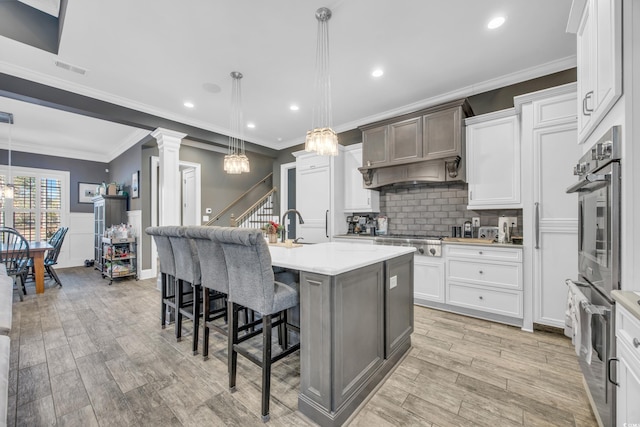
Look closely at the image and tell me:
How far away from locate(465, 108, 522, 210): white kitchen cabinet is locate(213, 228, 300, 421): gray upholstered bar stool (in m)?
2.70

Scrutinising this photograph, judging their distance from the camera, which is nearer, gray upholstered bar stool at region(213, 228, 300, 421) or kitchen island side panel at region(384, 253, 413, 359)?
gray upholstered bar stool at region(213, 228, 300, 421)

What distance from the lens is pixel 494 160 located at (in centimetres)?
312

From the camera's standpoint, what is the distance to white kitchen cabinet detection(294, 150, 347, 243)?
4.36m

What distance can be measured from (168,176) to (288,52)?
9.72 feet

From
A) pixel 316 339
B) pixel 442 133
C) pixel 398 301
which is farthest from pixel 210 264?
pixel 442 133

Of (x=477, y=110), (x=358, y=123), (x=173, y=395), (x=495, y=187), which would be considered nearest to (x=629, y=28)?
(x=495, y=187)

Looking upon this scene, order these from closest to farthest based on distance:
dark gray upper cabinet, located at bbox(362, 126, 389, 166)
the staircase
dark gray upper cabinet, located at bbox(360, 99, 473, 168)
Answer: dark gray upper cabinet, located at bbox(360, 99, 473, 168) < dark gray upper cabinet, located at bbox(362, 126, 389, 166) < the staircase

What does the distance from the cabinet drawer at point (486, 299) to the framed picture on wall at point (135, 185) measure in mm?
5824

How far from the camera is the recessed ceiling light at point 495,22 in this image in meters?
2.28

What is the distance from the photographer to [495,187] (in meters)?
3.10

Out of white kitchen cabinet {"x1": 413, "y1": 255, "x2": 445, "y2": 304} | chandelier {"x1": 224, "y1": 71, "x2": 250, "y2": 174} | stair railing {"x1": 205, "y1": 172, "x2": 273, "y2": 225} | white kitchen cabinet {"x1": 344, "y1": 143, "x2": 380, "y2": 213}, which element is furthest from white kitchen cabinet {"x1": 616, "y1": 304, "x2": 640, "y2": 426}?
stair railing {"x1": 205, "y1": 172, "x2": 273, "y2": 225}

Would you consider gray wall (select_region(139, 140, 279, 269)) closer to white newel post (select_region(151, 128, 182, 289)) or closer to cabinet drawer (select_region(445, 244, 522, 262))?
white newel post (select_region(151, 128, 182, 289))

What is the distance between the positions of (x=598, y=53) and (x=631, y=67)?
400mm

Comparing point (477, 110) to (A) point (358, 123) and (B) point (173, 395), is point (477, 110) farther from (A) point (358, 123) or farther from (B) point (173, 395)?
(B) point (173, 395)
